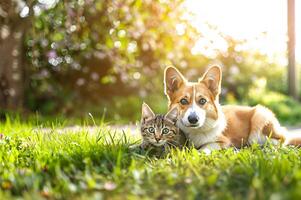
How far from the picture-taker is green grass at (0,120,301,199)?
353 cm

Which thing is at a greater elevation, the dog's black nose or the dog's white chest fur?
the dog's black nose

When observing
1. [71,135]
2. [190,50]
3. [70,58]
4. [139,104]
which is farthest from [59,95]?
[71,135]

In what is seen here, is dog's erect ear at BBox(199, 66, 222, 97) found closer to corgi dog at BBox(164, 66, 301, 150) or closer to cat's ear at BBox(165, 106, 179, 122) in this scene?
corgi dog at BBox(164, 66, 301, 150)

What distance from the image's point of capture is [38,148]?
5.01 metres

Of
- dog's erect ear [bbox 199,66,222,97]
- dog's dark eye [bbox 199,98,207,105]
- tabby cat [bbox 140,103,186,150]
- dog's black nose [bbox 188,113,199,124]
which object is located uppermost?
dog's erect ear [bbox 199,66,222,97]

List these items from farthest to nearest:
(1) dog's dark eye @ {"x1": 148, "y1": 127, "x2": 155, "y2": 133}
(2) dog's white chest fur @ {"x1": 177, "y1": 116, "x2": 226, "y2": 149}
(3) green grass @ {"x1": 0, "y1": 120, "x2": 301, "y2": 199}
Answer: (2) dog's white chest fur @ {"x1": 177, "y1": 116, "x2": 226, "y2": 149}
(1) dog's dark eye @ {"x1": 148, "y1": 127, "x2": 155, "y2": 133}
(3) green grass @ {"x1": 0, "y1": 120, "x2": 301, "y2": 199}

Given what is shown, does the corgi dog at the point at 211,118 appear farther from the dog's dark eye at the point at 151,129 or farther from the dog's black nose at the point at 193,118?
the dog's dark eye at the point at 151,129

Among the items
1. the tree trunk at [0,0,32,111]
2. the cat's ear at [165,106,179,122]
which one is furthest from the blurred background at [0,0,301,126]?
the cat's ear at [165,106,179,122]

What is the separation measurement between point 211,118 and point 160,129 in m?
0.54

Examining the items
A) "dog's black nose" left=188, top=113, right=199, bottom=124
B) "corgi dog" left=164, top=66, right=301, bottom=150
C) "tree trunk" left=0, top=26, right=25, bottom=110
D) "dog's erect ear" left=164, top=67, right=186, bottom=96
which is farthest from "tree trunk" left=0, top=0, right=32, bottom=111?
"dog's black nose" left=188, top=113, right=199, bottom=124

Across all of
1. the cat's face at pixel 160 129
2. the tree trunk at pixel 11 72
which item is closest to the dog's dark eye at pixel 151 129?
the cat's face at pixel 160 129

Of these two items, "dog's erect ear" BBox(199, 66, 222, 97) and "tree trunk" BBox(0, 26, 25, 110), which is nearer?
"dog's erect ear" BBox(199, 66, 222, 97)

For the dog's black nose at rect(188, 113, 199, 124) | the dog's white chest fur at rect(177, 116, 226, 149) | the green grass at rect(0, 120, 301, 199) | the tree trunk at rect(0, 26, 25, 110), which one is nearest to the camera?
the green grass at rect(0, 120, 301, 199)

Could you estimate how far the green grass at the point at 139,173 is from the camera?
3.53m
